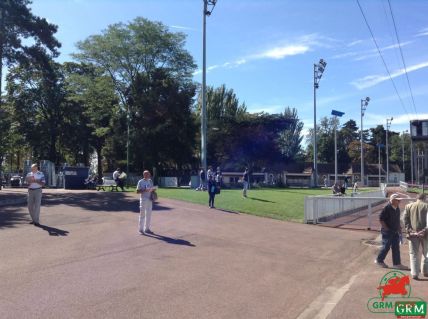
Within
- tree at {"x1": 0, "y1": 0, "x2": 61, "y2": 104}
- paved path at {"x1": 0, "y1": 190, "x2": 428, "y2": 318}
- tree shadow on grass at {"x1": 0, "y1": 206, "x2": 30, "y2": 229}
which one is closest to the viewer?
paved path at {"x1": 0, "y1": 190, "x2": 428, "y2": 318}

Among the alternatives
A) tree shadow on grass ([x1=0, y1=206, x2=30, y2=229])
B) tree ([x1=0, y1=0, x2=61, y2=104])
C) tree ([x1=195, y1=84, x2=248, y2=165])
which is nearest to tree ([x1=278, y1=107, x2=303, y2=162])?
tree ([x1=195, y1=84, x2=248, y2=165])

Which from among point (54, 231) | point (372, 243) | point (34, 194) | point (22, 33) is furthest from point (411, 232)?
point (22, 33)

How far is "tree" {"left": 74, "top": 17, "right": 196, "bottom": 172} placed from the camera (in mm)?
54750

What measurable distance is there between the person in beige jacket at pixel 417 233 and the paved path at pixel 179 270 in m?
0.63

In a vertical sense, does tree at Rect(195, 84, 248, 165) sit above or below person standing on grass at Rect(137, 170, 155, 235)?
above

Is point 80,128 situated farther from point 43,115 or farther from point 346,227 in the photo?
point 346,227

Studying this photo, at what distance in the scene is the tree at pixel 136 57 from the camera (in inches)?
2156

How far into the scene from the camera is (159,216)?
17062mm

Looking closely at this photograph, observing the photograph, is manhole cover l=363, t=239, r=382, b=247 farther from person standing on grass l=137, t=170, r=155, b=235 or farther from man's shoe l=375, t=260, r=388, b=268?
person standing on grass l=137, t=170, r=155, b=235

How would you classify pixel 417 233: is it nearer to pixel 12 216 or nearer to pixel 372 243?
pixel 372 243

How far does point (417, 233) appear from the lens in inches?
388

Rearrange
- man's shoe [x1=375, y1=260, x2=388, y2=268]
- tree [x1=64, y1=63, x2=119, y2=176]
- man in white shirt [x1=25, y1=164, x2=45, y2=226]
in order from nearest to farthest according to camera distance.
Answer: man's shoe [x1=375, y1=260, x2=388, y2=268], man in white shirt [x1=25, y1=164, x2=45, y2=226], tree [x1=64, y1=63, x2=119, y2=176]

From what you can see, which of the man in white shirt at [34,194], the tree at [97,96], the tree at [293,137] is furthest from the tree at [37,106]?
the man in white shirt at [34,194]

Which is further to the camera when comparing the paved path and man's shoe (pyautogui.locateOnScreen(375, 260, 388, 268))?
man's shoe (pyautogui.locateOnScreen(375, 260, 388, 268))
